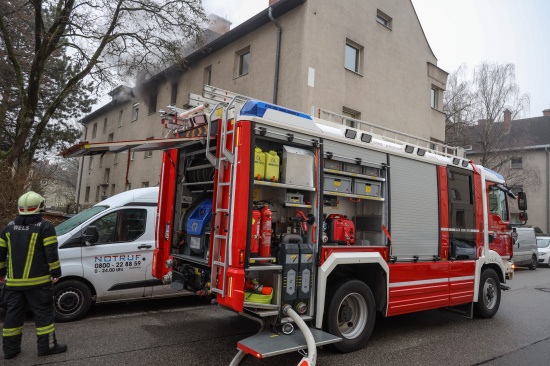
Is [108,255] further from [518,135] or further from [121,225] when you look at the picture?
[518,135]

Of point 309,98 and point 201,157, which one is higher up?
point 309,98

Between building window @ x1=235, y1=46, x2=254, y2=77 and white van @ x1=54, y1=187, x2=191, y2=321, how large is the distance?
9347mm

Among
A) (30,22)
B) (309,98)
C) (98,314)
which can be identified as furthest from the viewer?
(30,22)

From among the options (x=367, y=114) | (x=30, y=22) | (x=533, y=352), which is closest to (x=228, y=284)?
(x=533, y=352)

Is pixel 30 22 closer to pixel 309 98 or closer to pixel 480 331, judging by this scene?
pixel 309 98

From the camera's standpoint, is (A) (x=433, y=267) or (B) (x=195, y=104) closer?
(B) (x=195, y=104)

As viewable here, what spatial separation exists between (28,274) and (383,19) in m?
15.4

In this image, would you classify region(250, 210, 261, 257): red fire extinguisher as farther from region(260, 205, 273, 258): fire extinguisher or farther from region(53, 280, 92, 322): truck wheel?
region(53, 280, 92, 322): truck wheel

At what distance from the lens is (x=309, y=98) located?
40.1ft

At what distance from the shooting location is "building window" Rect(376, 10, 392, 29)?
1541 centimetres

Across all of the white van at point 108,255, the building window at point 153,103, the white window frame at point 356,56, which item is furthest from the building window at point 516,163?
the white van at point 108,255

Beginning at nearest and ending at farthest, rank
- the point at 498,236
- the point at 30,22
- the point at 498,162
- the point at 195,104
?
the point at 195,104 < the point at 498,236 < the point at 30,22 < the point at 498,162

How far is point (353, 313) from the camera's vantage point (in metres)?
5.01

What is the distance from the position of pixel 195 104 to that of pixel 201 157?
2.41 feet
